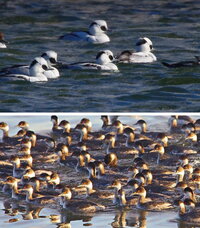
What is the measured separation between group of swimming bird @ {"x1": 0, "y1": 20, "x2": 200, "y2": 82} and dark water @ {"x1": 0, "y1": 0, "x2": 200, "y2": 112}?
0.40ft

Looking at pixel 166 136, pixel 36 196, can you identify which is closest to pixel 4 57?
pixel 166 136

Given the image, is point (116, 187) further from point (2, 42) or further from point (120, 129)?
point (2, 42)

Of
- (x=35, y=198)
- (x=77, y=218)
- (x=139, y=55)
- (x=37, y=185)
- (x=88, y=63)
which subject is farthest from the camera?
(x=139, y=55)

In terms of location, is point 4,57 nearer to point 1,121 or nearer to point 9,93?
point 9,93

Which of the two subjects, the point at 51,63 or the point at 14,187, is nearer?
the point at 14,187

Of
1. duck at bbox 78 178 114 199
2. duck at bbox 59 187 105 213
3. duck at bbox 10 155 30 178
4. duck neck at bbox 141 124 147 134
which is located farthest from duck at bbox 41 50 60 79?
duck at bbox 59 187 105 213

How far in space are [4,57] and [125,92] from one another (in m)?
3.53

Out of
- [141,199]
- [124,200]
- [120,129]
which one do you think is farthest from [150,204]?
[120,129]

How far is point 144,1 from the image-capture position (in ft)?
84.0

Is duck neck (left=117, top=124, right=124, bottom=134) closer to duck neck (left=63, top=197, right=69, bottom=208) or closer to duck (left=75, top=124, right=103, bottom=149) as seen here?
duck (left=75, top=124, right=103, bottom=149)

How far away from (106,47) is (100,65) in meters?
2.88

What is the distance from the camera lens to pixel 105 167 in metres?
14.1

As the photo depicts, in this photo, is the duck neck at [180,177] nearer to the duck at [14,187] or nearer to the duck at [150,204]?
the duck at [150,204]

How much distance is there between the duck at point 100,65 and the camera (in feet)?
60.8
